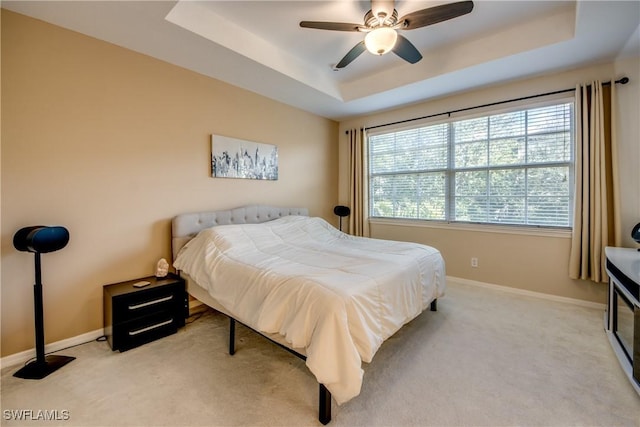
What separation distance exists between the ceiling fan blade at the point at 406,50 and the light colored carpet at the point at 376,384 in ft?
8.24

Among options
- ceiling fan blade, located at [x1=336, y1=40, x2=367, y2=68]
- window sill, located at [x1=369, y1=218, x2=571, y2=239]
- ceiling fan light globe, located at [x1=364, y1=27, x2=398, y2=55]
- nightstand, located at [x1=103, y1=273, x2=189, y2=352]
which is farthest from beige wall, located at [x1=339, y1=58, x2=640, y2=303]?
nightstand, located at [x1=103, y1=273, x2=189, y2=352]

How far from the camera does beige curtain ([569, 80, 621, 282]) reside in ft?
9.16

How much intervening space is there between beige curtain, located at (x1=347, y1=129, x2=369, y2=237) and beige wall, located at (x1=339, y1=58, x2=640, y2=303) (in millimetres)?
458

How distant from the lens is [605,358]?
2.00 meters

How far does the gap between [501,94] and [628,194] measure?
5.62ft

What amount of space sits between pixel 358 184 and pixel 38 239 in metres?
3.94

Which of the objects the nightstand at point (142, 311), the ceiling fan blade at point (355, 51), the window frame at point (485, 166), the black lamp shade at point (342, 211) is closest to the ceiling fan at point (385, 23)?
the ceiling fan blade at point (355, 51)

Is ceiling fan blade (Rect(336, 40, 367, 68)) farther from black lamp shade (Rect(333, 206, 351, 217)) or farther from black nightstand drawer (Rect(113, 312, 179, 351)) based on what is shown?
black nightstand drawer (Rect(113, 312, 179, 351))

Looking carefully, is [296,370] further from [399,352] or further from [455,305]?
[455,305]

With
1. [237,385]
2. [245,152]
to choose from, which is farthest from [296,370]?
[245,152]

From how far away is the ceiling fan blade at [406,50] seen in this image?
2225 mm

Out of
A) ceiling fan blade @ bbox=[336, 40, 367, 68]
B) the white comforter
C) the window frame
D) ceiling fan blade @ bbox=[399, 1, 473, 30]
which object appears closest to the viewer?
the white comforter

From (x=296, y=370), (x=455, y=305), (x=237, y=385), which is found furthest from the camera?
(x=455, y=305)

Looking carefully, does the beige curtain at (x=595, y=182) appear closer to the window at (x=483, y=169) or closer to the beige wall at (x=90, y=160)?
the window at (x=483, y=169)
